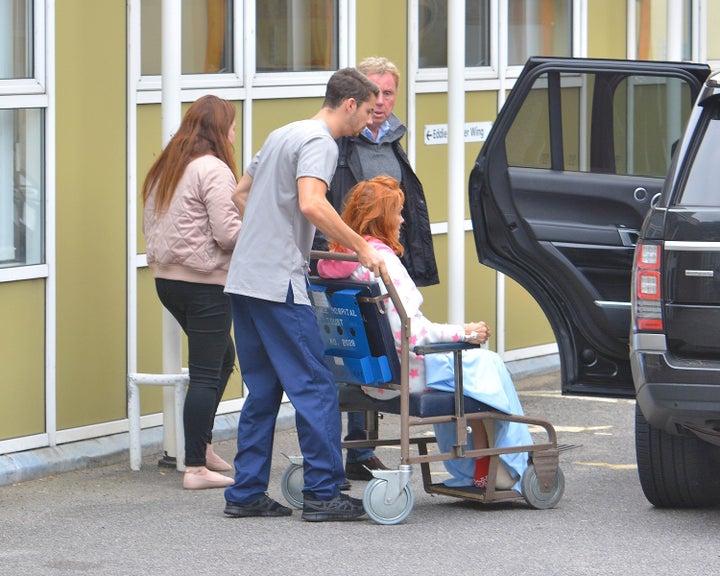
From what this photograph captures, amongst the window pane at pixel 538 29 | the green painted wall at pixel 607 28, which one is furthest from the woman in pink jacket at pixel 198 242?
the green painted wall at pixel 607 28

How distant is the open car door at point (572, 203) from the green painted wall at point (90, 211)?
1.82 meters

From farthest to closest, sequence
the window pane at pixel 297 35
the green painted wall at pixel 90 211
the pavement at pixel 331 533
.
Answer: the window pane at pixel 297 35, the green painted wall at pixel 90 211, the pavement at pixel 331 533

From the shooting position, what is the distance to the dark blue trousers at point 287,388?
655 centimetres

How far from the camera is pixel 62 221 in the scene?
7938mm

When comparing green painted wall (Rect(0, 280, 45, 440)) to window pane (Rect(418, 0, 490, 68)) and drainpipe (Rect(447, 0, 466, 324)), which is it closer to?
drainpipe (Rect(447, 0, 466, 324))

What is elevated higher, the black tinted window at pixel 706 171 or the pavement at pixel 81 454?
the black tinted window at pixel 706 171

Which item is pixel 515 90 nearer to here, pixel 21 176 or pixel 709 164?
pixel 709 164

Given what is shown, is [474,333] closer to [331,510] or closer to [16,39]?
[331,510]

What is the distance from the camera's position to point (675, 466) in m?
6.93

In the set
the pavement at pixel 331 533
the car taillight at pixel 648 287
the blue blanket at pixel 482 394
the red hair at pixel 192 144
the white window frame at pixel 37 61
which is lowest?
the pavement at pixel 331 533

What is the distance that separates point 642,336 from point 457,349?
721 mm

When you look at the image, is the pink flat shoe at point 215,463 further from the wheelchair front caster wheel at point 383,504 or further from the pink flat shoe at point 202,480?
the wheelchair front caster wheel at point 383,504

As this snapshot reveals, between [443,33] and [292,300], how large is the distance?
15.4ft

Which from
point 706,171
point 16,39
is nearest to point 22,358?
point 16,39
